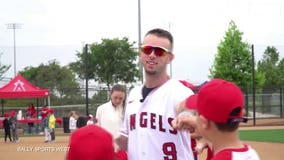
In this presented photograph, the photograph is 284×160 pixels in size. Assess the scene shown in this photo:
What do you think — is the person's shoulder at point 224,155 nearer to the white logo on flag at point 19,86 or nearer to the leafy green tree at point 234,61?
the white logo on flag at point 19,86

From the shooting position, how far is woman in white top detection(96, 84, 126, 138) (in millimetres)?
8391

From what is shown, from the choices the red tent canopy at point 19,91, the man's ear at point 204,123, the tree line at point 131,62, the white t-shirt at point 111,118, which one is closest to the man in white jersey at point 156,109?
the man's ear at point 204,123

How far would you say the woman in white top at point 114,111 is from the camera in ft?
27.5

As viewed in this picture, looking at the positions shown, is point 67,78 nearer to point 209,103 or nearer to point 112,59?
point 112,59

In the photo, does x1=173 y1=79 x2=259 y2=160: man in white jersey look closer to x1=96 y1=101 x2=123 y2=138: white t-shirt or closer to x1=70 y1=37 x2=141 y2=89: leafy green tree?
x1=96 y1=101 x2=123 y2=138: white t-shirt

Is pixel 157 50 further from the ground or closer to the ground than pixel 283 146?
further from the ground

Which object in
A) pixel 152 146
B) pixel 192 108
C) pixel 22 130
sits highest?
pixel 192 108

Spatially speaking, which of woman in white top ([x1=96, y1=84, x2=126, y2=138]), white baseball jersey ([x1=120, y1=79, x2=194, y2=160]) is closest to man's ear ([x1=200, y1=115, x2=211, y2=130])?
white baseball jersey ([x1=120, y1=79, x2=194, y2=160])

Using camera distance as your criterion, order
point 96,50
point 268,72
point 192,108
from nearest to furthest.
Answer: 1. point 192,108
2. point 96,50
3. point 268,72

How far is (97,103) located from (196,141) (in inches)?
1267

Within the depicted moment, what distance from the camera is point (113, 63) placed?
48594 millimetres

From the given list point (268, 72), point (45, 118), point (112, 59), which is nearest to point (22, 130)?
point (45, 118)

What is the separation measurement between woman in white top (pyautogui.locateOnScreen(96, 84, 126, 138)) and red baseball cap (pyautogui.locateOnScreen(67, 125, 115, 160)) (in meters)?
5.51

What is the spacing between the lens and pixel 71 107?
41.3 metres
